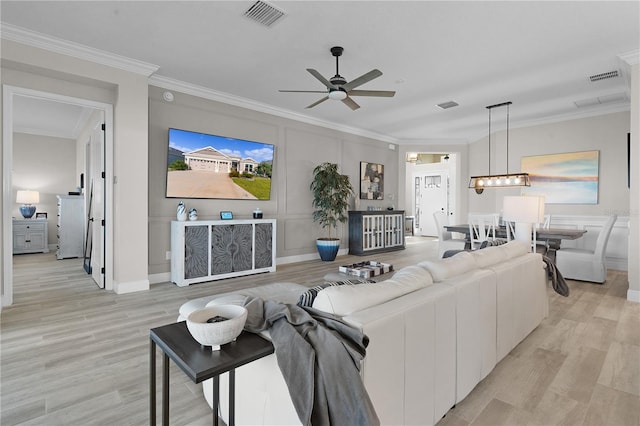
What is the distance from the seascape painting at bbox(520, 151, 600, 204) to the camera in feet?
19.6

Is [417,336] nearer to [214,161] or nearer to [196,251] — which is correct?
[196,251]

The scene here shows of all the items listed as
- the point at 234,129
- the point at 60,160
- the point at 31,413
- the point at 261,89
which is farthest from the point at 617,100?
the point at 60,160

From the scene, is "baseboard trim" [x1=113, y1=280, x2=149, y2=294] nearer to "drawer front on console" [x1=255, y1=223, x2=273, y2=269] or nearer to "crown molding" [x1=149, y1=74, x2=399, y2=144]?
"drawer front on console" [x1=255, y1=223, x2=273, y2=269]

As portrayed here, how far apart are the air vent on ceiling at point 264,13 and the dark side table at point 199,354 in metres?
2.76

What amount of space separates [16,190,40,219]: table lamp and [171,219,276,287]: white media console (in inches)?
191

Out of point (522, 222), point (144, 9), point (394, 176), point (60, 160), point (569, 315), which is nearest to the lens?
point (144, 9)

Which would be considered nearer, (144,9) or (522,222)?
(144,9)

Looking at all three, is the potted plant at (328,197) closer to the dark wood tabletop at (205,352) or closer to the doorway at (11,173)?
the doorway at (11,173)

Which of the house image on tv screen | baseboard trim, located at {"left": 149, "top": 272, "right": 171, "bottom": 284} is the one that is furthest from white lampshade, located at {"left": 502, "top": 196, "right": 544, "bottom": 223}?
baseboard trim, located at {"left": 149, "top": 272, "right": 171, "bottom": 284}

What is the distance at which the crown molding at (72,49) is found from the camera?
3271 mm

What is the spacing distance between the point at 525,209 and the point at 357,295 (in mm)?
3074

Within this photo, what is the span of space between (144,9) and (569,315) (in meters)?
5.05

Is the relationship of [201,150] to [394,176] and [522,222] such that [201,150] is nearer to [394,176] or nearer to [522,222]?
[522,222]

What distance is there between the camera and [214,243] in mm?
4676
